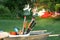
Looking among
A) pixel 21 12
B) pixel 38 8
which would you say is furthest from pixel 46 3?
pixel 21 12

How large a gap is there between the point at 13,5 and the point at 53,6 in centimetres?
222

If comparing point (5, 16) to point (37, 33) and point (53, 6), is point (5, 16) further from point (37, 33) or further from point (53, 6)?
point (37, 33)

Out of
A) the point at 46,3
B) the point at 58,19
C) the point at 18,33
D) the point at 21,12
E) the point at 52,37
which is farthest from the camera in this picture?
the point at 46,3

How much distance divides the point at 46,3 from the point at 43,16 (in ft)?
6.27

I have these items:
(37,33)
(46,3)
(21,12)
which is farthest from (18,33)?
(46,3)

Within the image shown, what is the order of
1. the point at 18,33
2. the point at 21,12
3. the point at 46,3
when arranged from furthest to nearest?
the point at 46,3
the point at 21,12
the point at 18,33

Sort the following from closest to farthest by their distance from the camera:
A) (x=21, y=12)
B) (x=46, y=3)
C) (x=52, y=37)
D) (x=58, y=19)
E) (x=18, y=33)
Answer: (x=18, y=33), (x=52, y=37), (x=58, y=19), (x=21, y=12), (x=46, y=3)

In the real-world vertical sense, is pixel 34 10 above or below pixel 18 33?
below

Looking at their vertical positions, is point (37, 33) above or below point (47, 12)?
above

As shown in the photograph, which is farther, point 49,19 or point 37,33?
point 49,19

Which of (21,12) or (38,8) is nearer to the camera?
(21,12)

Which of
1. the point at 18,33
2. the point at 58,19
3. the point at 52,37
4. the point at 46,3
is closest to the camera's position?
the point at 18,33

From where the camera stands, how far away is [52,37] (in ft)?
28.1

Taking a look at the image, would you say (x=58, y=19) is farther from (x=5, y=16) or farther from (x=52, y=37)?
(x=52, y=37)
